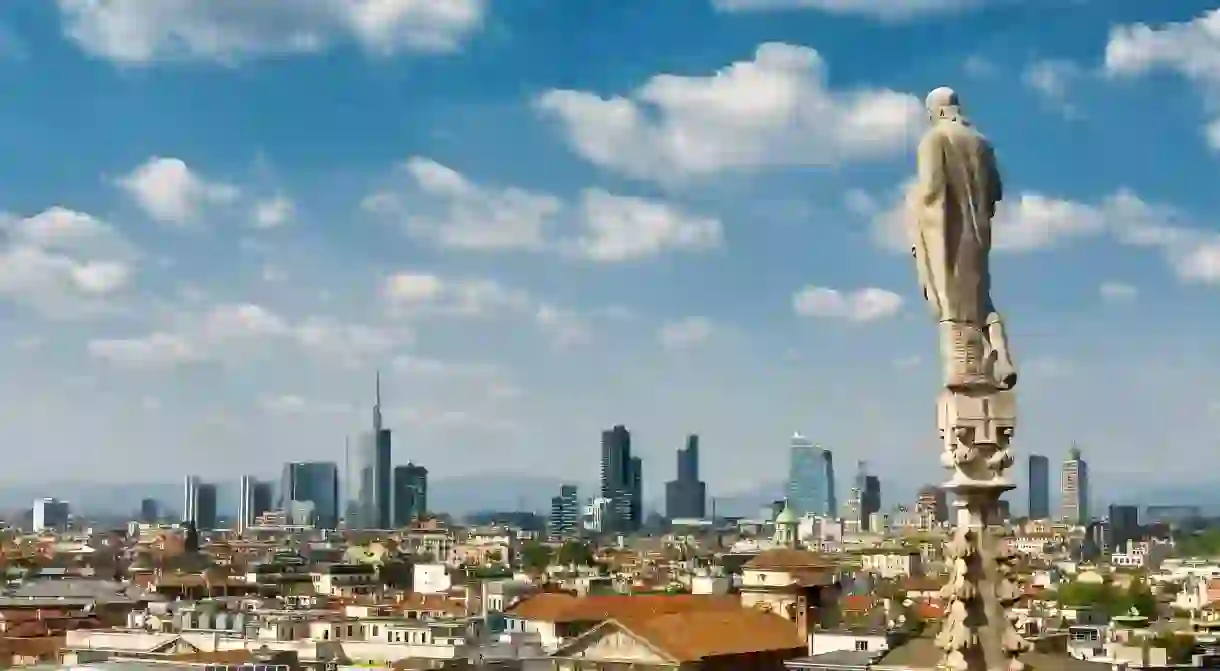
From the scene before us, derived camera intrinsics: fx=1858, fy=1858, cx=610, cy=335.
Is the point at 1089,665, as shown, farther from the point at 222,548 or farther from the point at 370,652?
the point at 222,548

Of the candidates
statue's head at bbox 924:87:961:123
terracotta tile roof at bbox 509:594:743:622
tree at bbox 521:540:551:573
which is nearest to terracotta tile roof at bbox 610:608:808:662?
terracotta tile roof at bbox 509:594:743:622

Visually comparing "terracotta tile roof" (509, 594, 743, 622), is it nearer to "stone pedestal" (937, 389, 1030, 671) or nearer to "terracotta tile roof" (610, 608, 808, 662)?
"terracotta tile roof" (610, 608, 808, 662)

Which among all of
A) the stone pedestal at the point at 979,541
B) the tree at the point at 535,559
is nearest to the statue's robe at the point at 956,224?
the stone pedestal at the point at 979,541

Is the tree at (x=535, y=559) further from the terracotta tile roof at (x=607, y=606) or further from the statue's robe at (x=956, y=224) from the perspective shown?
the statue's robe at (x=956, y=224)

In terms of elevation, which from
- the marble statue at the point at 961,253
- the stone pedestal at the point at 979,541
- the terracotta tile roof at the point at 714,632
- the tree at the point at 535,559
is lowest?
the tree at the point at 535,559

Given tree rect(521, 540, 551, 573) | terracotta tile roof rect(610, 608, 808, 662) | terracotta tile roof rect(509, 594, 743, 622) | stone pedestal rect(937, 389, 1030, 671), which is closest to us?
stone pedestal rect(937, 389, 1030, 671)

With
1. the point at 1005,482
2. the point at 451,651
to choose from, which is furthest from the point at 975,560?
the point at 451,651

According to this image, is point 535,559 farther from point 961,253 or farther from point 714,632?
point 961,253
